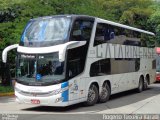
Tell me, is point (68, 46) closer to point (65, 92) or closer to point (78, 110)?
point (65, 92)

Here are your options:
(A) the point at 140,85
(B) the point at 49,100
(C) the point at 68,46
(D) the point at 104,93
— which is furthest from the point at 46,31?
(A) the point at 140,85

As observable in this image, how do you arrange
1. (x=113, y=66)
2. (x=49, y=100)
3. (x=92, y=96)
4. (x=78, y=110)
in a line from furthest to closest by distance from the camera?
(x=113, y=66), (x=92, y=96), (x=78, y=110), (x=49, y=100)

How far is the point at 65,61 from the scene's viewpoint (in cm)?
1435

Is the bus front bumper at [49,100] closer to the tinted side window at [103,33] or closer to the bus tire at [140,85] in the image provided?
the tinted side window at [103,33]

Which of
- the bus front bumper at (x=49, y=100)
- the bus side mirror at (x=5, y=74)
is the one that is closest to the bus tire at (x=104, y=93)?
the bus front bumper at (x=49, y=100)

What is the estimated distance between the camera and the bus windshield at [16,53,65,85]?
14320 mm

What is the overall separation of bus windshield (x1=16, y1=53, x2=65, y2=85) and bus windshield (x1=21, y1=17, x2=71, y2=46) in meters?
0.59

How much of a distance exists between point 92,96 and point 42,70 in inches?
116

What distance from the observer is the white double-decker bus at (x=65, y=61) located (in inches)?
562

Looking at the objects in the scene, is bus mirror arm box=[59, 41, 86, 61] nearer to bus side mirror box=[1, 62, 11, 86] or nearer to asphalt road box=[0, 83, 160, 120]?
asphalt road box=[0, 83, 160, 120]

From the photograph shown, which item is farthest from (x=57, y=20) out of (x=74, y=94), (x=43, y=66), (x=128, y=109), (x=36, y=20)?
(x=128, y=109)

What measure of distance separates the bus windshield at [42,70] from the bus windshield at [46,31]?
0.59 metres

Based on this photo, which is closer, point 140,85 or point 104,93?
point 104,93

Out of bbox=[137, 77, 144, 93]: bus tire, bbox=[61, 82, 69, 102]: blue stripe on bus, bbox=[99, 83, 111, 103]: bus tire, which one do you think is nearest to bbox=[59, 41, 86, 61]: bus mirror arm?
bbox=[61, 82, 69, 102]: blue stripe on bus
